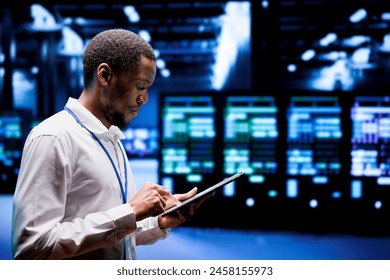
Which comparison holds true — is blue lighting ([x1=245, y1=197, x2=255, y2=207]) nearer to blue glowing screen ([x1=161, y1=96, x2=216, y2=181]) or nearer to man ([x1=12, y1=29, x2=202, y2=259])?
blue glowing screen ([x1=161, y1=96, x2=216, y2=181])

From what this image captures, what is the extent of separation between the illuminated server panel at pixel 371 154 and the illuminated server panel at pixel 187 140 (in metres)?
1.57

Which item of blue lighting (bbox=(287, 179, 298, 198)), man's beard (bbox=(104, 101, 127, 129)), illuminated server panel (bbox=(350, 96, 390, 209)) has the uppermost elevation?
man's beard (bbox=(104, 101, 127, 129))

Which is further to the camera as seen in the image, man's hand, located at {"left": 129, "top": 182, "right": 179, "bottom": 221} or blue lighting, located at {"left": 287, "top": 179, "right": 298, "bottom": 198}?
blue lighting, located at {"left": 287, "top": 179, "right": 298, "bottom": 198}

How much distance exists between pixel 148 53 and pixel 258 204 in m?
4.12

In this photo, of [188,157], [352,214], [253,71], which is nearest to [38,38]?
[253,71]

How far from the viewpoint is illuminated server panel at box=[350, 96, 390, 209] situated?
5.20m

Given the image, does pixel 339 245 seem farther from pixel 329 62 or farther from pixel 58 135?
pixel 329 62

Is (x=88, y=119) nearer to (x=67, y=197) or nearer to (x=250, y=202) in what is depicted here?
(x=67, y=197)

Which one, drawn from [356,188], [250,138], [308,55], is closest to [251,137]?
[250,138]

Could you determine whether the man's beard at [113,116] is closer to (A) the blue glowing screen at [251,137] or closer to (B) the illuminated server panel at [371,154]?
(A) the blue glowing screen at [251,137]

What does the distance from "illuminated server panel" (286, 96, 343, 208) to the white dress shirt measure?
4161mm

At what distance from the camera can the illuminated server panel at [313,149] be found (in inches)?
208

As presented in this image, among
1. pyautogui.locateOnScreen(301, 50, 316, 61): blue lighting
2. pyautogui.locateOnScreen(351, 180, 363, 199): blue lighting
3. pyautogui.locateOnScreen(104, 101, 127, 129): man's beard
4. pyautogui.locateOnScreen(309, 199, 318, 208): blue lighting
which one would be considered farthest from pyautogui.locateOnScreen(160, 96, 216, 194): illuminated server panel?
pyautogui.locateOnScreen(301, 50, 316, 61): blue lighting

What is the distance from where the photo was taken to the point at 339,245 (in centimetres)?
480
